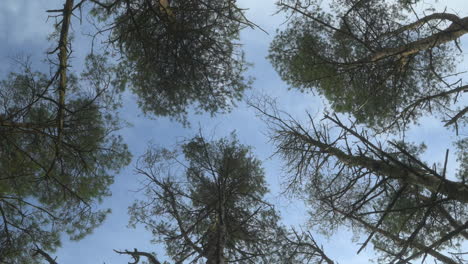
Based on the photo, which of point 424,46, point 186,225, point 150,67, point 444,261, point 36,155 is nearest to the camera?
point 150,67

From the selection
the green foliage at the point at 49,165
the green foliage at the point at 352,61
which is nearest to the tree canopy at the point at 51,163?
the green foliage at the point at 49,165

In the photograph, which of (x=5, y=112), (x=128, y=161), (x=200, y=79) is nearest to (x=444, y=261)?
(x=200, y=79)

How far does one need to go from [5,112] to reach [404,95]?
9.23m

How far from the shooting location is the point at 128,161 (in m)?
8.60

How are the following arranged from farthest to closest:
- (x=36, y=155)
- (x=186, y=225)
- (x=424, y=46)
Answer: (x=186, y=225)
(x=36, y=155)
(x=424, y=46)

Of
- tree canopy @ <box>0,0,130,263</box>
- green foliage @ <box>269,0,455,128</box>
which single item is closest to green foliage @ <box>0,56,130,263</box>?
tree canopy @ <box>0,0,130,263</box>

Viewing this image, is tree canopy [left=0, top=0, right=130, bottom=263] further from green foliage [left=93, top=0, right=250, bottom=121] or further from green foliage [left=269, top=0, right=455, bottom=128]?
green foliage [left=269, top=0, right=455, bottom=128]

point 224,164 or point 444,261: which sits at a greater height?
point 224,164

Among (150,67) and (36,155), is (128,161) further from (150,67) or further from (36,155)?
(150,67)

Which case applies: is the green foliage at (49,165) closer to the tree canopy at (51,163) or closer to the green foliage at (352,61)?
the tree canopy at (51,163)

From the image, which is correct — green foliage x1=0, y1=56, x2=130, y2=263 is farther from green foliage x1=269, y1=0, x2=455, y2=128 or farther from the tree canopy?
green foliage x1=269, y1=0, x2=455, y2=128

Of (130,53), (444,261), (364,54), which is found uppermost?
(364,54)

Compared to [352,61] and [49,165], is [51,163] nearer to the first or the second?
[49,165]

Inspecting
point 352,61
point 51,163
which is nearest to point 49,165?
point 51,163
